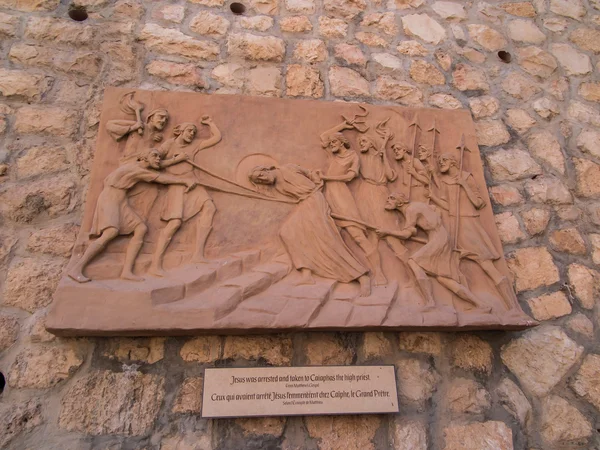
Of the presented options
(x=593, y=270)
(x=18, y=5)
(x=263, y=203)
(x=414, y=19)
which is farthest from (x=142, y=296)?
(x=414, y=19)

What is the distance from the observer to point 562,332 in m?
2.46

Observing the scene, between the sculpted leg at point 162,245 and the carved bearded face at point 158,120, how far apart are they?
2.15 feet

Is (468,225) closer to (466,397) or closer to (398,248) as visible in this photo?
(398,248)

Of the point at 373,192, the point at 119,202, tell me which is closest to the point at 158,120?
the point at 119,202

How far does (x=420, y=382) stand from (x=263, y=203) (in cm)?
139

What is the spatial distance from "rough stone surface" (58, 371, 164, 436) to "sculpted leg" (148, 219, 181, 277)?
0.54m

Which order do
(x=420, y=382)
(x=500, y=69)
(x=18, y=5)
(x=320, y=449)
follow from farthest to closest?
(x=500, y=69) < (x=18, y=5) < (x=420, y=382) < (x=320, y=449)

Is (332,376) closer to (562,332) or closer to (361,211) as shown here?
(361,211)

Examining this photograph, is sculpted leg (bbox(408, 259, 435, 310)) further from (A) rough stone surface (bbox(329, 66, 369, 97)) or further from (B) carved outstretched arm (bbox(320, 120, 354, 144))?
(A) rough stone surface (bbox(329, 66, 369, 97))

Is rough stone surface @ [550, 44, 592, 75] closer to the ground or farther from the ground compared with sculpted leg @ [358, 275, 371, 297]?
farther from the ground

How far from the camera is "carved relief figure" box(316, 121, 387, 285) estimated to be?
2445mm

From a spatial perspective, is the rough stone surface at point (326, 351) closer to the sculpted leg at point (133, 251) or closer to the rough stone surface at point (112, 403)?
the rough stone surface at point (112, 403)

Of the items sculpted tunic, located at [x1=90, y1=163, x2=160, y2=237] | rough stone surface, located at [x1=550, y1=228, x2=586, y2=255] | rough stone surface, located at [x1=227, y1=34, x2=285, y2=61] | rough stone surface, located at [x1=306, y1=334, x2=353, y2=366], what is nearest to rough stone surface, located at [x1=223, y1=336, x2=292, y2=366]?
rough stone surface, located at [x1=306, y1=334, x2=353, y2=366]

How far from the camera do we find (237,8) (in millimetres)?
3352
